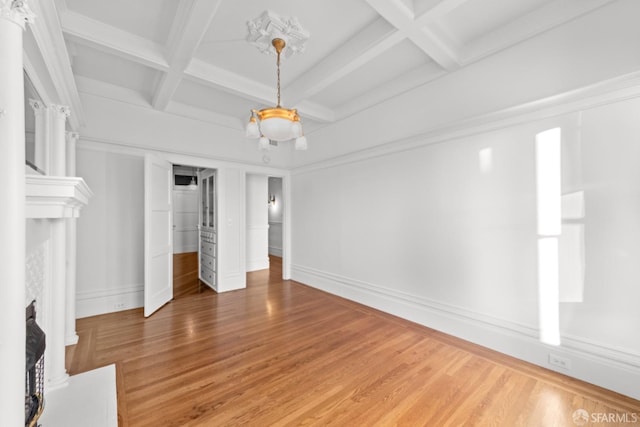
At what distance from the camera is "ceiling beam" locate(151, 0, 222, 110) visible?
2050 mm

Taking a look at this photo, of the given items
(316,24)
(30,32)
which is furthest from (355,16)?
(30,32)

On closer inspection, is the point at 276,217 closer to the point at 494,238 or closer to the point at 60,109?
the point at 60,109

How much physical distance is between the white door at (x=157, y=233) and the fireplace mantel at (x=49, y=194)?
197cm

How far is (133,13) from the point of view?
90.7 inches

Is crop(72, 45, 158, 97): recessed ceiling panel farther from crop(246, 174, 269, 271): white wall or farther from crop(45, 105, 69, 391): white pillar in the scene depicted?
crop(246, 174, 269, 271): white wall

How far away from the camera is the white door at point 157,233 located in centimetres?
354

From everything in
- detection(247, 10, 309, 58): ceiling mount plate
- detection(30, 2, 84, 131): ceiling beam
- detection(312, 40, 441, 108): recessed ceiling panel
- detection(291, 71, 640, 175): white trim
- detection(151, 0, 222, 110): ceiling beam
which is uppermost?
detection(312, 40, 441, 108): recessed ceiling panel

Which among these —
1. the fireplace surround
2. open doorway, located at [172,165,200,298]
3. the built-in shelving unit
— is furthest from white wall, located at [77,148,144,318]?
open doorway, located at [172,165,200,298]

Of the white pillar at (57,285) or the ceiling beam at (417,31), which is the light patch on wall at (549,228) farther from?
the white pillar at (57,285)

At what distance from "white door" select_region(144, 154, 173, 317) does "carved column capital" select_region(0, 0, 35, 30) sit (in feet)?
8.97

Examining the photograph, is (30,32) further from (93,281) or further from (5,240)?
(93,281)

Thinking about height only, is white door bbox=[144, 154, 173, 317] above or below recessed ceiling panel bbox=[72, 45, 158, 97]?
below

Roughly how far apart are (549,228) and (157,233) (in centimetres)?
469

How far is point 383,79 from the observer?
3469 millimetres
